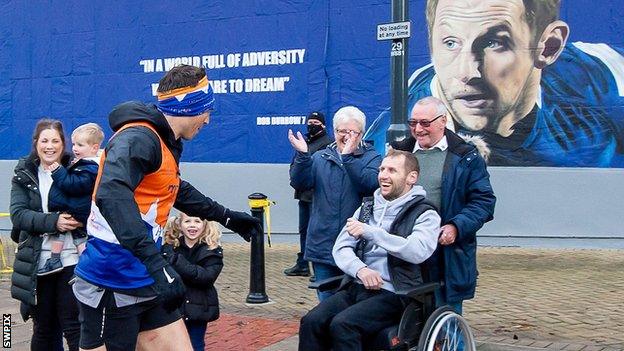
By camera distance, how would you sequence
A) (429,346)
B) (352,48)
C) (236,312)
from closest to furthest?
(429,346) < (236,312) < (352,48)

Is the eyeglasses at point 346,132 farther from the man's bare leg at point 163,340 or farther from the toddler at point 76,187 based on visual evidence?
the man's bare leg at point 163,340

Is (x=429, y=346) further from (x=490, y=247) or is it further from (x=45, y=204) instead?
(x=490, y=247)

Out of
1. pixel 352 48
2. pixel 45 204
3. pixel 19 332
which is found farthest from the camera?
pixel 352 48

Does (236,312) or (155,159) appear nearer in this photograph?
(155,159)

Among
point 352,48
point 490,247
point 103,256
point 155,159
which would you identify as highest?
point 352,48

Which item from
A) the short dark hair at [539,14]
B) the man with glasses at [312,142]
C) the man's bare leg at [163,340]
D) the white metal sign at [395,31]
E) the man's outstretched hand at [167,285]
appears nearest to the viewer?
the man's outstretched hand at [167,285]

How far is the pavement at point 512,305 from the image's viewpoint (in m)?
6.41

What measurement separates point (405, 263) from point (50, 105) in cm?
1216

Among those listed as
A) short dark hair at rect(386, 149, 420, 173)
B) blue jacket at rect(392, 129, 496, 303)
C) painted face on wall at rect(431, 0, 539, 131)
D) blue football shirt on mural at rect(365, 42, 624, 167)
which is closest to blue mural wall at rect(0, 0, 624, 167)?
blue football shirt on mural at rect(365, 42, 624, 167)

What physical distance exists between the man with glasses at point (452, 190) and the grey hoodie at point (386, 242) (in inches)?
9.4

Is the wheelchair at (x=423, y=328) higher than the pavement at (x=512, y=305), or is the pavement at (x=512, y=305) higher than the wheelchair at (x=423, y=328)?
the wheelchair at (x=423, y=328)

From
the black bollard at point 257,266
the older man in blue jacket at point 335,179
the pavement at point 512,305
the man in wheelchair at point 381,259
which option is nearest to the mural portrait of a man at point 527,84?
the pavement at point 512,305

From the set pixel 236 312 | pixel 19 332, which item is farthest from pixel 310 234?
pixel 19 332

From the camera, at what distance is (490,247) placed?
37.8ft
